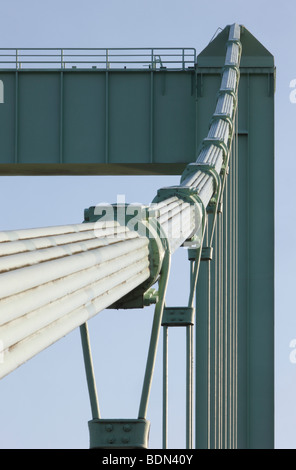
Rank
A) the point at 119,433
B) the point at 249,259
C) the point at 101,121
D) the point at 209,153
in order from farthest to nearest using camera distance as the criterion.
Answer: the point at 101,121 → the point at 249,259 → the point at 209,153 → the point at 119,433

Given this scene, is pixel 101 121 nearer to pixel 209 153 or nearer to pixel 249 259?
pixel 249 259

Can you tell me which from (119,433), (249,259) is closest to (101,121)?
(249,259)

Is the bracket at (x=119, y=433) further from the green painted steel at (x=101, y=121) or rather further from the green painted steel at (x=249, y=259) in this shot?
the green painted steel at (x=101, y=121)

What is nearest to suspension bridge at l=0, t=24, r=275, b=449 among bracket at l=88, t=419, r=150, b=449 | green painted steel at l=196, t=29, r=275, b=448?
green painted steel at l=196, t=29, r=275, b=448

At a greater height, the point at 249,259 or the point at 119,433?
the point at 249,259

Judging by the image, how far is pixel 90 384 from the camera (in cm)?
648

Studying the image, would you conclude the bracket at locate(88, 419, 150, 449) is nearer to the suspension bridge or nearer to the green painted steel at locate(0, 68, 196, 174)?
the suspension bridge

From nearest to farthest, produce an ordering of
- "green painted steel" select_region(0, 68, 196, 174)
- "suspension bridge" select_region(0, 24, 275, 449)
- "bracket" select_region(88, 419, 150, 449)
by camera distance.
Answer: "bracket" select_region(88, 419, 150, 449), "suspension bridge" select_region(0, 24, 275, 449), "green painted steel" select_region(0, 68, 196, 174)

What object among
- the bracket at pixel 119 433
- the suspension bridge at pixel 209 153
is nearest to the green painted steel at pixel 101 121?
the suspension bridge at pixel 209 153

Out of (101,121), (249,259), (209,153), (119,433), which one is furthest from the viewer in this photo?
(101,121)

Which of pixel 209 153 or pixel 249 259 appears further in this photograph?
pixel 249 259
